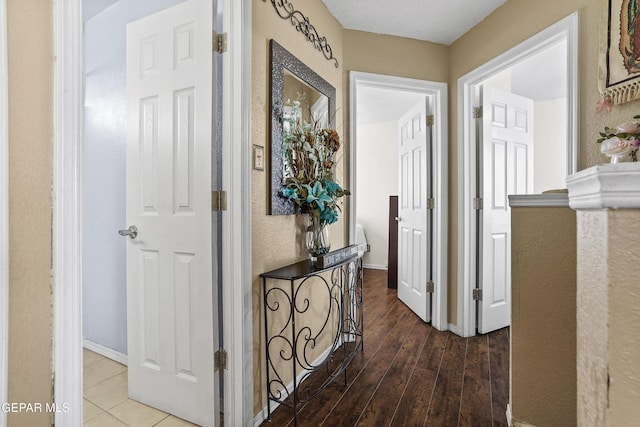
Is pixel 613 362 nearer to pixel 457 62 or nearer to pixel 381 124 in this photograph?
pixel 457 62

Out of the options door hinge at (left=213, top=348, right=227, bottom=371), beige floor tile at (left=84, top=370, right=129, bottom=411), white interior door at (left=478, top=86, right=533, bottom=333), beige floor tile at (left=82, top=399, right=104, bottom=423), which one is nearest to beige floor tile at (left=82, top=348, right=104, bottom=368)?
beige floor tile at (left=84, top=370, right=129, bottom=411)

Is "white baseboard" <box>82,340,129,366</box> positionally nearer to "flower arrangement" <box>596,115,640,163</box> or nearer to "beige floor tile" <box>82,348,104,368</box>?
"beige floor tile" <box>82,348,104,368</box>

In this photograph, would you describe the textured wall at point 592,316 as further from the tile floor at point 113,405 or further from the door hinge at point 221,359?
the tile floor at point 113,405

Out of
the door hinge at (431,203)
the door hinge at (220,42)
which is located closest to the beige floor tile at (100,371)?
the door hinge at (220,42)

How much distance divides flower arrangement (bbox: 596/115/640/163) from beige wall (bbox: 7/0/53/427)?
7.07 feet

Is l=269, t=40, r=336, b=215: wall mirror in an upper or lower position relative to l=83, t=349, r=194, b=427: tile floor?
upper

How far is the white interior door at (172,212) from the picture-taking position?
5.04 ft

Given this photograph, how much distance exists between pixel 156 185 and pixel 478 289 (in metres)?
2.58

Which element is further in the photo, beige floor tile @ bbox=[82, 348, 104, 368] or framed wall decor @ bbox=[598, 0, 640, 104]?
beige floor tile @ bbox=[82, 348, 104, 368]

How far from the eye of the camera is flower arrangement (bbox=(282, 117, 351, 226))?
6.08 feet

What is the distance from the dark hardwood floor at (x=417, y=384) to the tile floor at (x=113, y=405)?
604mm

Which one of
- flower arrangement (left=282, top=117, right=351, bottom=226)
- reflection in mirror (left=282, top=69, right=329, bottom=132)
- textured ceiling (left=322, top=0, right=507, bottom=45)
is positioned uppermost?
textured ceiling (left=322, top=0, right=507, bottom=45)

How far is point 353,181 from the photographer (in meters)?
2.63

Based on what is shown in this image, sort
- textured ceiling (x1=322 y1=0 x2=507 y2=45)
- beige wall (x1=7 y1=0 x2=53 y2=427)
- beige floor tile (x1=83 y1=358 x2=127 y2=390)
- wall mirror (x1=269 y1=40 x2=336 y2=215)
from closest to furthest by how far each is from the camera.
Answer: beige wall (x1=7 y1=0 x2=53 y2=427)
wall mirror (x1=269 y1=40 x2=336 y2=215)
beige floor tile (x1=83 y1=358 x2=127 y2=390)
textured ceiling (x1=322 y1=0 x2=507 y2=45)
